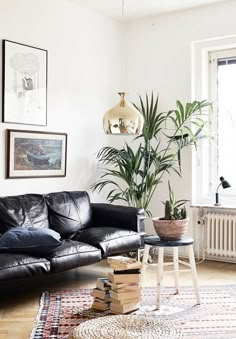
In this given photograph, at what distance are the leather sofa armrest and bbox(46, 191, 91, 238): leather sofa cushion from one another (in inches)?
3.8

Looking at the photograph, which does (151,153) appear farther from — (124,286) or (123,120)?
(124,286)

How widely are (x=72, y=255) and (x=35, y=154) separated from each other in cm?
135

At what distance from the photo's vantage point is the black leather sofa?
148 inches

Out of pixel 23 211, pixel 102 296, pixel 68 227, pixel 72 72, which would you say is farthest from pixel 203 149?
pixel 102 296

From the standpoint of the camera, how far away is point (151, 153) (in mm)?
5559

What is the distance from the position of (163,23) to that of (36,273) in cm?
348

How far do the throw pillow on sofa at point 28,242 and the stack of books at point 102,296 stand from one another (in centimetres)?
49

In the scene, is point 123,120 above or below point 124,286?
above

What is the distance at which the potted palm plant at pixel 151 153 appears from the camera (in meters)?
5.50

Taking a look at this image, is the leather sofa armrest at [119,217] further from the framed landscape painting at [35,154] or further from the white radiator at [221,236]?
the white radiator at [221,236]

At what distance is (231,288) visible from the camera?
435 cm

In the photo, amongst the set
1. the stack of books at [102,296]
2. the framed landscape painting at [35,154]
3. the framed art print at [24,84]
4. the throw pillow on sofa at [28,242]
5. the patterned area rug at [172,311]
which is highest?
the framed art print at [24,84]

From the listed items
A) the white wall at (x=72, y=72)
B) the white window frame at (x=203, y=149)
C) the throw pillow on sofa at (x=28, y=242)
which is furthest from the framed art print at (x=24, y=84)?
the white window frame at (x=203, y=149)

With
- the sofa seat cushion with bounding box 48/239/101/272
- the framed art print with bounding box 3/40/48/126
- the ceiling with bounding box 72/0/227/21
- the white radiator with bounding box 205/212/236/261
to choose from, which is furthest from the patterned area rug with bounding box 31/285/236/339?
the ceiling with bounding box 72/0/227/21
